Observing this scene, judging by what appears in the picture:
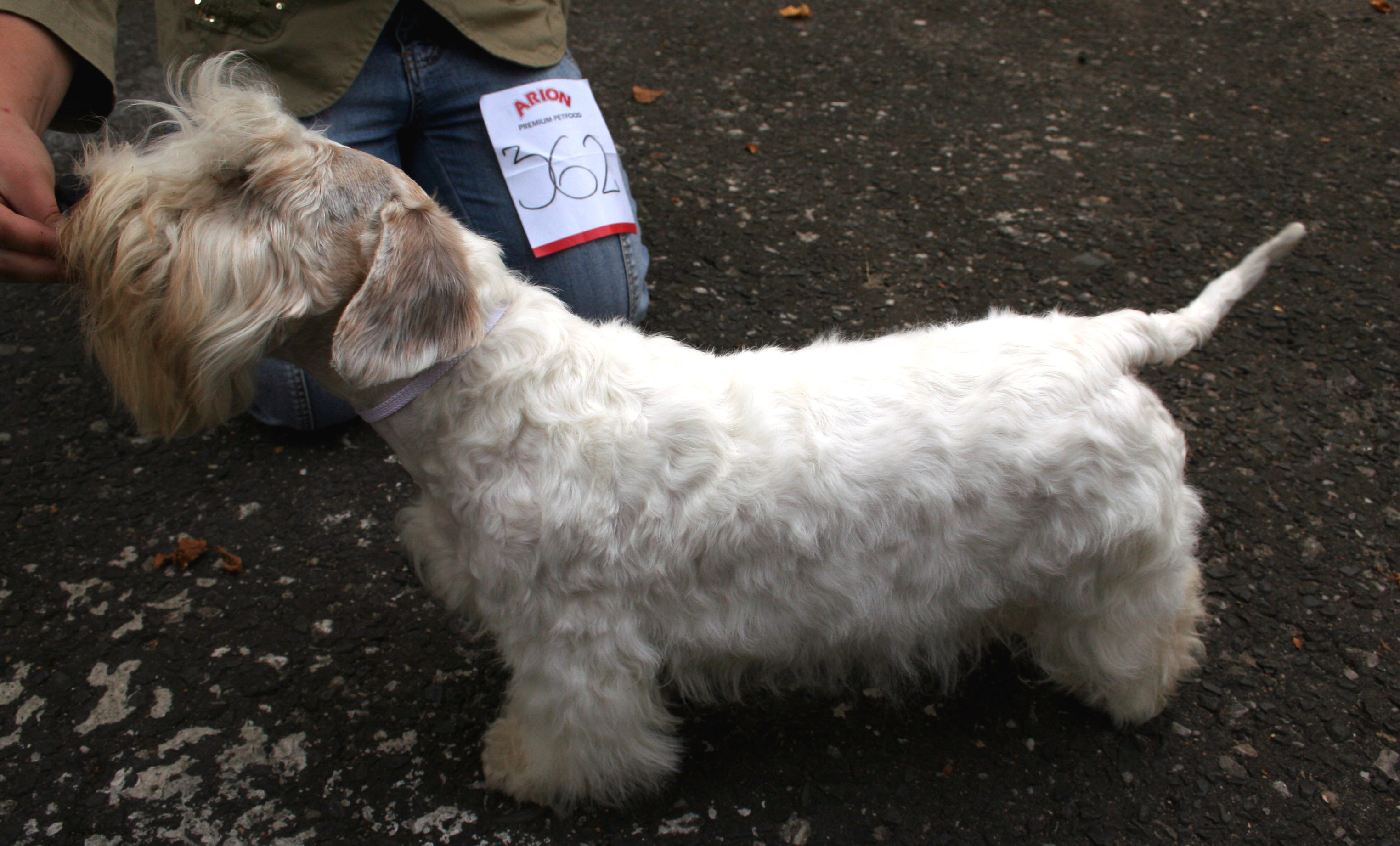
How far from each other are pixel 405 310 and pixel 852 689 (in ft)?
5.08

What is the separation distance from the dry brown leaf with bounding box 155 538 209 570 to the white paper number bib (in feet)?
4.67

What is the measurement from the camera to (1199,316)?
2.07 meters

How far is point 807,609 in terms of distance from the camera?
194 cm

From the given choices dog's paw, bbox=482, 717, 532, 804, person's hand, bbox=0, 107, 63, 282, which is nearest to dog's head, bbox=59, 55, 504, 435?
person's hand, bbox=0, 107, 63, 282

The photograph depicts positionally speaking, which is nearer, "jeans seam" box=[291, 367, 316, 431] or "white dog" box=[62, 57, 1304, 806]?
"white dog" box=[62, 57, 1304, 806]

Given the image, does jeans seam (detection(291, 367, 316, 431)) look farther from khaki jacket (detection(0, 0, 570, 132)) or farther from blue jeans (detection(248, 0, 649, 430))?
khaki jacket (detection(0, 0, 570, 132))

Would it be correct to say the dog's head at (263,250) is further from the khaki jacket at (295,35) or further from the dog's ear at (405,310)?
the khaki jacket at (295,35)

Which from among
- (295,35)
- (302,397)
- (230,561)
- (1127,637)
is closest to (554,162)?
(295,35)

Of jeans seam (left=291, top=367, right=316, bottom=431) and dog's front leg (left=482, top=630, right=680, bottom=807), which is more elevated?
jeans seam (left=291, top=367, right=316, bottom=431)

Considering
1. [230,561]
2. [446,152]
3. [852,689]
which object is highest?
[446,152]

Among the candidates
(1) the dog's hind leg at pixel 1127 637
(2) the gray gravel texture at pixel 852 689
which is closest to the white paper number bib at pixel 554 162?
(2) the gray gravel texture at pixel 852 689

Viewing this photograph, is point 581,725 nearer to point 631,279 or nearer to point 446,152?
point 631,279

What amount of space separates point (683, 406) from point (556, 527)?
347 millimetres

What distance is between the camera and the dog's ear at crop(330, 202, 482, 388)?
1.53 m
